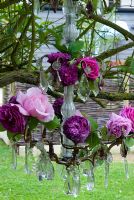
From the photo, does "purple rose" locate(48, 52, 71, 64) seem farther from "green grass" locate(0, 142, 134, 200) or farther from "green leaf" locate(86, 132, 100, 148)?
"green grass" locate(0, 142, 134, 200)

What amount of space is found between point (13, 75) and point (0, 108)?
25 cm

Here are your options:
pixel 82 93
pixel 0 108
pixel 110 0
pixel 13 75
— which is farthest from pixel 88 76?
pixel 110 0

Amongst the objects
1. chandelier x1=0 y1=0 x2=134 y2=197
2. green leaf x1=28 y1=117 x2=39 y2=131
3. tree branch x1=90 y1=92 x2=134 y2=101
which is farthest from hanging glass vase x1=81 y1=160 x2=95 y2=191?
tree branch x1=90 y1=92 x2=134 y2=101

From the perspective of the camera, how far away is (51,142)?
885 mm

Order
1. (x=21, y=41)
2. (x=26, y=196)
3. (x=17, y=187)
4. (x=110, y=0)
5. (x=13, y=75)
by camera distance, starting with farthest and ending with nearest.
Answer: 1. (x=17, y=187)
2. (x=26, y=196)
3. (x=110, y=0)
4. (x=21, y=41)
5. (x=13, y=75)

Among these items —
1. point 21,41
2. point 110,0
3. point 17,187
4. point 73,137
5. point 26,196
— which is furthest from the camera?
point 17,187

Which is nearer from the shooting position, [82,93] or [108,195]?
[82,93]

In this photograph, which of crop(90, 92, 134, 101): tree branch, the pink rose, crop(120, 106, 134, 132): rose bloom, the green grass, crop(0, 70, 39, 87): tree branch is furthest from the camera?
the green grass

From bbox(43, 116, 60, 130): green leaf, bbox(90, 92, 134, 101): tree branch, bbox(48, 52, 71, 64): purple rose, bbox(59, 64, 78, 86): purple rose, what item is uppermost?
bbox(48, 52, 71, 64): purple rose

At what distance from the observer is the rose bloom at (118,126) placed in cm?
93

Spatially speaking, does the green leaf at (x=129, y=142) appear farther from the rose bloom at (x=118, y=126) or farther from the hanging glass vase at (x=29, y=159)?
the hanging glass vase at (x=29, y=159)

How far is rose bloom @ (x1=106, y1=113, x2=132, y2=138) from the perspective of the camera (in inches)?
36.6

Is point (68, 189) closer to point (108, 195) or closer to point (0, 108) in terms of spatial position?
point (0, 108)

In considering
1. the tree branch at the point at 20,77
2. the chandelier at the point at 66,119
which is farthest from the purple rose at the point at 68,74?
the tree branch at the point at 20,77
